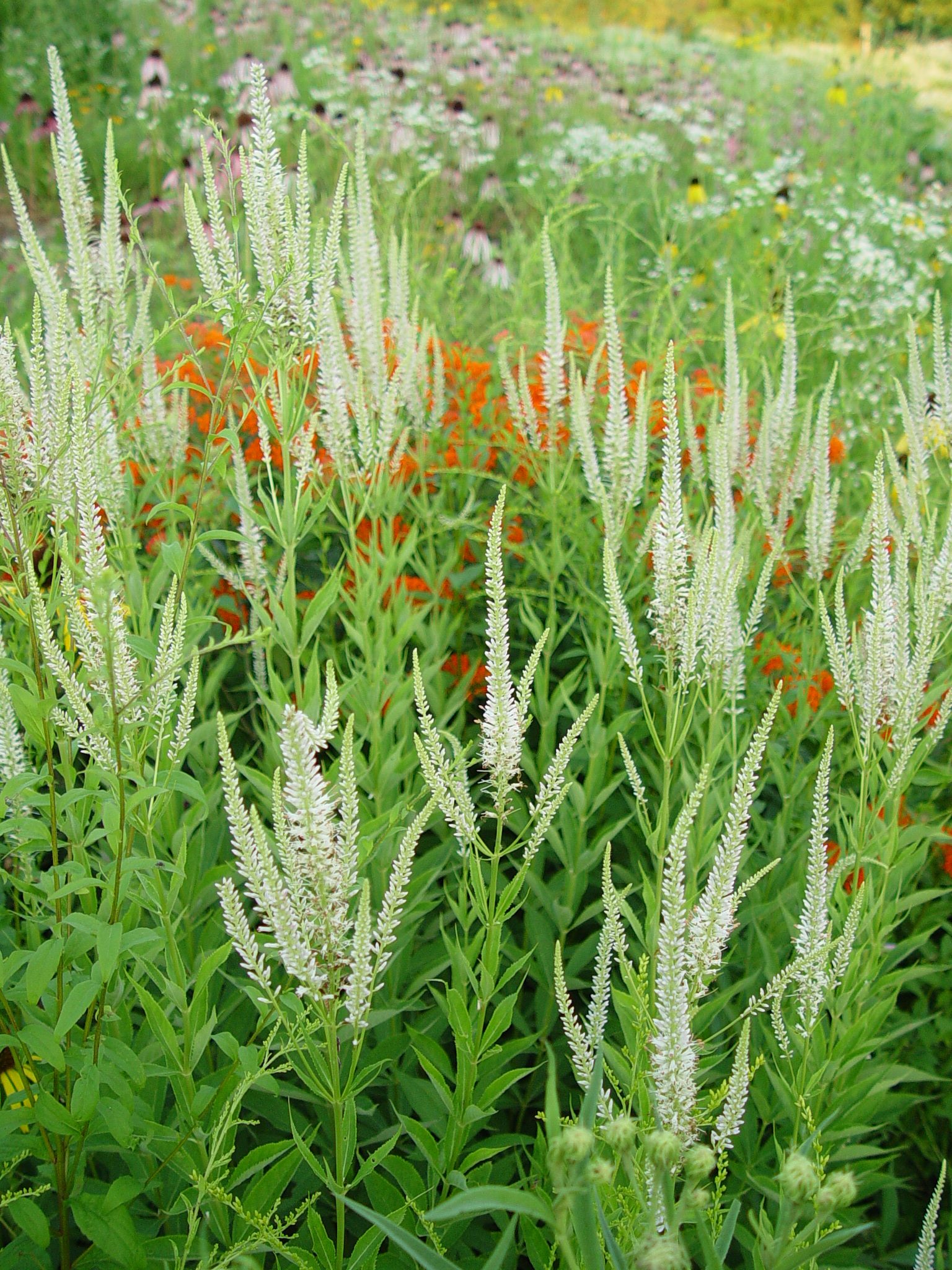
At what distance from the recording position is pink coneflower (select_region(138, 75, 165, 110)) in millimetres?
7238

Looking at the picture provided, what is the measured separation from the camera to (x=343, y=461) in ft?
6.66

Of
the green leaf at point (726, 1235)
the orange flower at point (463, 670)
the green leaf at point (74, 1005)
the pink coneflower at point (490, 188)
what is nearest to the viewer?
the green leaf at point (726, 1235)

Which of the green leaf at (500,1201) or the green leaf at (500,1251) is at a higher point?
the green leaf at (500,1201)

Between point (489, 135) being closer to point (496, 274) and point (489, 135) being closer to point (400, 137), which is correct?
point (400, 137)

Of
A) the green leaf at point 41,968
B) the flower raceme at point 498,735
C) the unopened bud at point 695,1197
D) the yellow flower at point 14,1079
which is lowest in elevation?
the yellow flower at point 14,1079

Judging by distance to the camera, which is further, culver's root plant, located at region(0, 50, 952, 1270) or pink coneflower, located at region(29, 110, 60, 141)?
pink coneflower, located at region(29, 110, 60, 141)

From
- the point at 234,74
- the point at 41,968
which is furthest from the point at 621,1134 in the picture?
the point at 234,74

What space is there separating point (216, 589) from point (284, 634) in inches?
55.6

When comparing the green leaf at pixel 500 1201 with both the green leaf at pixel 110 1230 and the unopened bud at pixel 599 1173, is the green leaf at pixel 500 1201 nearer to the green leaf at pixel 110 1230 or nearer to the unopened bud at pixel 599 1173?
the unopened bud at pixel 599 1173

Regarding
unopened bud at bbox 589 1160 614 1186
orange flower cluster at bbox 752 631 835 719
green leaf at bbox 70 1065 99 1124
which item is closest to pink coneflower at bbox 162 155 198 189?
orange flower cluster at bbox 752 631 835 719

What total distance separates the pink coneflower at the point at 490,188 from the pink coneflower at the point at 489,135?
0.23 m

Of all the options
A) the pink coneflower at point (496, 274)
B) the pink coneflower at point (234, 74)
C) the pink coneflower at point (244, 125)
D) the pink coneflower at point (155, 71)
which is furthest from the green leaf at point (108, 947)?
the pink coneflower at point (155, 71)

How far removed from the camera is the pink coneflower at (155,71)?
770 cm

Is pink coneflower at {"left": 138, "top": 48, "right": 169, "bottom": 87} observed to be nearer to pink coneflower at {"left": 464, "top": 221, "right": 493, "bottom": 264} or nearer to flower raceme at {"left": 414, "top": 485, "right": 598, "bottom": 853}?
pink coneflower at {"left": 464, "top": 221, "right": 493, "bottom": 264}
